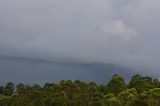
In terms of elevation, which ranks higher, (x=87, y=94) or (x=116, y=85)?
(x=116, y=85)

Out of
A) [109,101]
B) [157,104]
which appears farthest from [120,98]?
[157,104]

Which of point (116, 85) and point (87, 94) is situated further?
point (116, 85)

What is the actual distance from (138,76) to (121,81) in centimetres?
1058

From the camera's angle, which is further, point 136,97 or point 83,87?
point 83,87

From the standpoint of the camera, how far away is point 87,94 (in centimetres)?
14900

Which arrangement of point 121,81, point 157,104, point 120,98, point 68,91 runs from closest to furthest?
point 157,104, point 120,98, point 68,91, point 121,81

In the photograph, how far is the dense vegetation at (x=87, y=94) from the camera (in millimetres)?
135000

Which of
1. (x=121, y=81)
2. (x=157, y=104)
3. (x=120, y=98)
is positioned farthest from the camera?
(x=121, y=81)

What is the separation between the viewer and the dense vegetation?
443ft

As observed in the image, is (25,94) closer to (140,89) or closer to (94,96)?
(94,96)

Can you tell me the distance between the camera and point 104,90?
6737 inches

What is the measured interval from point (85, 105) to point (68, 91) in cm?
1146

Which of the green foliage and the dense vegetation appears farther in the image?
the green foliage

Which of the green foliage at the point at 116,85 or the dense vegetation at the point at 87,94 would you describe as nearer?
the dense vegetation at the point at 87,94
